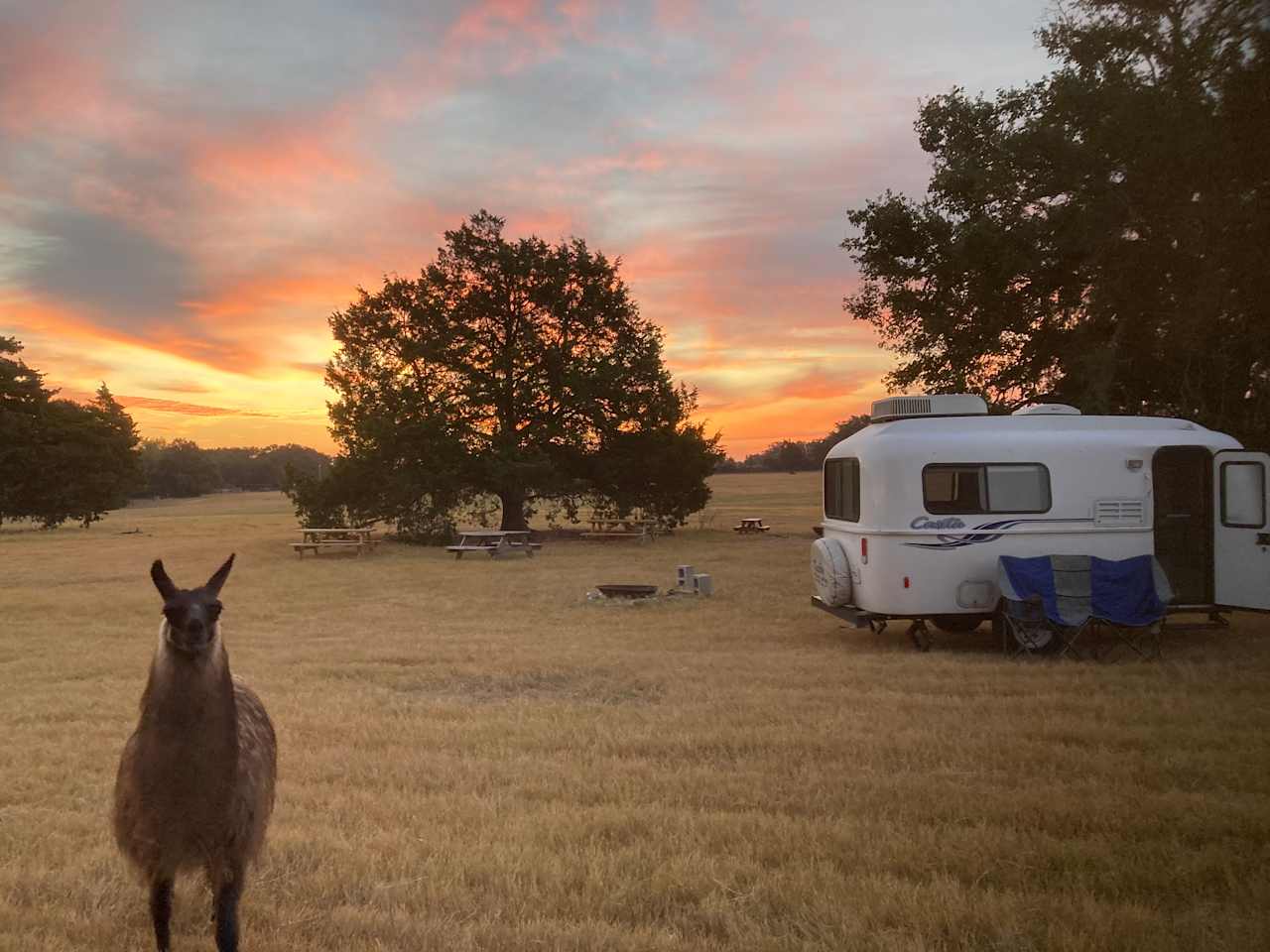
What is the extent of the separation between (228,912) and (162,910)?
420mm

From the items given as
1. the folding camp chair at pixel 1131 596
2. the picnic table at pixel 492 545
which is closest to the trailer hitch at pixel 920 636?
the folding camp chair at pixel 1131 596

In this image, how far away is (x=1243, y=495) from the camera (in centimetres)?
1352

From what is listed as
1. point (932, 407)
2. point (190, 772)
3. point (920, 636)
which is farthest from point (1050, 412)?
point (190, 772)

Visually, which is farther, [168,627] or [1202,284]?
[1202,284]

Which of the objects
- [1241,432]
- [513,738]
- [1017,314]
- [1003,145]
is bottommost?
[513,738]

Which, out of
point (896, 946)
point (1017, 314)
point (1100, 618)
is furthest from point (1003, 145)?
point (896, 946)

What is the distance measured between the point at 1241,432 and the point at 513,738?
16.9m

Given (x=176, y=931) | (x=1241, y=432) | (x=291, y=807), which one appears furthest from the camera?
(x=1241, y=432)

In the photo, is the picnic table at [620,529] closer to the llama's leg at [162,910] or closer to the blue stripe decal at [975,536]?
the blue stripe decal at [975,536]

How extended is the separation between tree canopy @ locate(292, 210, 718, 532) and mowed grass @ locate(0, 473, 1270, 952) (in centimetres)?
2152

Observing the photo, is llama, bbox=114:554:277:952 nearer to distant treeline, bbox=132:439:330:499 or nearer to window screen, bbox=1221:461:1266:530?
window screen, bbox=1221:461:1266:530

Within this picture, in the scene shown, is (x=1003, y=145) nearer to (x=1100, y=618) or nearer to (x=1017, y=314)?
(x=1017, y=314)

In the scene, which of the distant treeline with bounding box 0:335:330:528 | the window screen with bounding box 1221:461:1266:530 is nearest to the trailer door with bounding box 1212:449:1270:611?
the window screen with bounding box 1221:461:1266:530

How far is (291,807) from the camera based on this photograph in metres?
6.95
